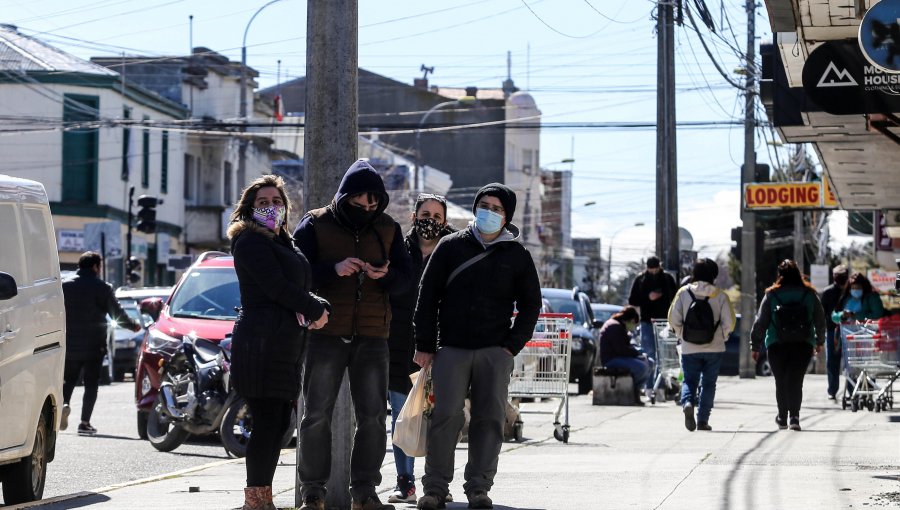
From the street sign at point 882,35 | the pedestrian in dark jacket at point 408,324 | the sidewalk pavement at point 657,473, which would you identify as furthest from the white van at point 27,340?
the street sign at point 882,35

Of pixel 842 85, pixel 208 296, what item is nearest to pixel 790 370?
pixel 842 85

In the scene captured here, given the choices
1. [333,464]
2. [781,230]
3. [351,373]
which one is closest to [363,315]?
[351,373]

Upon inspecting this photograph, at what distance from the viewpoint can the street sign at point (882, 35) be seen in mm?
10570

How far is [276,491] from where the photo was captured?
10.4 metres

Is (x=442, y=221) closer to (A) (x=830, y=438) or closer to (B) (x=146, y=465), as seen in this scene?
(B) (x=146, y=465)

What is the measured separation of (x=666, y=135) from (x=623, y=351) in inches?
298

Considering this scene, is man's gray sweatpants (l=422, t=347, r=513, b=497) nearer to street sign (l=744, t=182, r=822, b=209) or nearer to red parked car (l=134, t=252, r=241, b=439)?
red parked car (l=134, t=252, r=241, b=439)

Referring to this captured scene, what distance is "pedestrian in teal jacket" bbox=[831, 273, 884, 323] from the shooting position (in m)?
21.3

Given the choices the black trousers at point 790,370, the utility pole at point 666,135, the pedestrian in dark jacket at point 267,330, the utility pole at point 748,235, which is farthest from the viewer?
the utility pole at point 748,235

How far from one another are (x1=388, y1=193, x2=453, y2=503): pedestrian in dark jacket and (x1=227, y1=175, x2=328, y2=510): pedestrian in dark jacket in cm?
109

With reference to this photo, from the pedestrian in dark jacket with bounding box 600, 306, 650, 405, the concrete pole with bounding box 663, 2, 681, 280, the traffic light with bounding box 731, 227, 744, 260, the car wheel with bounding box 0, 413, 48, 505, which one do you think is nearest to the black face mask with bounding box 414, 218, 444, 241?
the car wheel with bounding box 0, 413, 48, 505

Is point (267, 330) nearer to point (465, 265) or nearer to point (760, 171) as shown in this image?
point (465, 265)

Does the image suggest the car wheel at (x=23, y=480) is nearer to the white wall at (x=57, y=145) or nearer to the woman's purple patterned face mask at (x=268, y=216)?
the woman's purple patterned face mask at (x=268, y=216)

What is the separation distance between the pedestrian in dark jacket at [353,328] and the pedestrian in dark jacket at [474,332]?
0.46 meters
